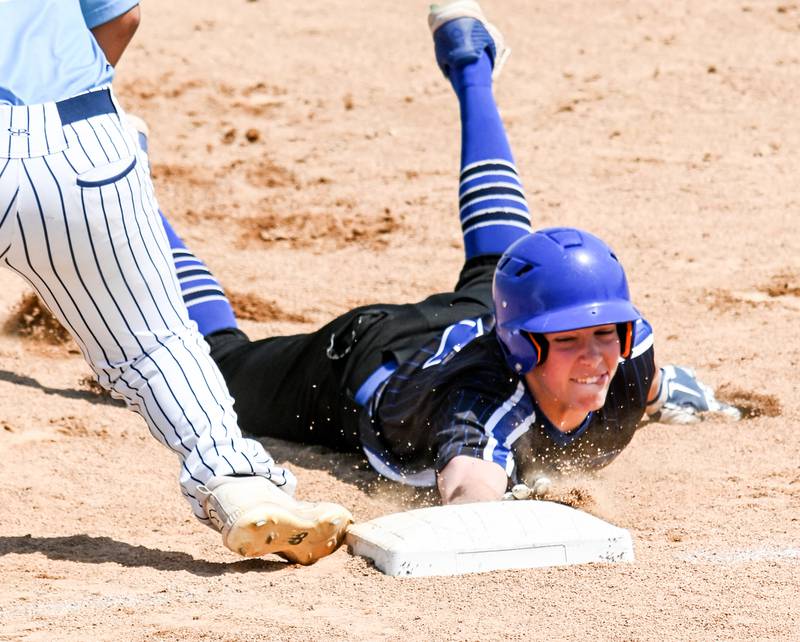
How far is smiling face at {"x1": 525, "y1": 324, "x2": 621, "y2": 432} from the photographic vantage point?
3.75 meters

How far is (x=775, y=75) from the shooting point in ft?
27.9

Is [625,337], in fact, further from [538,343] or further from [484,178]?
[484,178]

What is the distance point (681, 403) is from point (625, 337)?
1010mm

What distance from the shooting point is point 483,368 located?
392cm

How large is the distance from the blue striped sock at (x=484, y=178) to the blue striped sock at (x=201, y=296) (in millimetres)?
858

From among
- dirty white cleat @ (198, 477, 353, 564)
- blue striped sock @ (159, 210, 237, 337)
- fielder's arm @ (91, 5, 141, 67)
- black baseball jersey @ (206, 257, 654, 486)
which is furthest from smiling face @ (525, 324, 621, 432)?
blue striped sock @ (159, 210, 237, 337)

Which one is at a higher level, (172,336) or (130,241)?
(130,241)

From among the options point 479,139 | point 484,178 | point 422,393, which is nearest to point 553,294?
point 422,393

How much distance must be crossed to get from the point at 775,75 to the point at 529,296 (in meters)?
5.20

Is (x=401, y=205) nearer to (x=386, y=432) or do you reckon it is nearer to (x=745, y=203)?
(x=745, y=203)

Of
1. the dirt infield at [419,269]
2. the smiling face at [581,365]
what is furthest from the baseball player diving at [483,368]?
the dirt infield at [419,269]

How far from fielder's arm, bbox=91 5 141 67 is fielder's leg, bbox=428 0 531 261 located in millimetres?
1530

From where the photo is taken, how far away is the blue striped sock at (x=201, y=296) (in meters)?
5.11

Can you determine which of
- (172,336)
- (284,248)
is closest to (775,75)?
(284,248)
